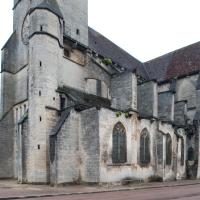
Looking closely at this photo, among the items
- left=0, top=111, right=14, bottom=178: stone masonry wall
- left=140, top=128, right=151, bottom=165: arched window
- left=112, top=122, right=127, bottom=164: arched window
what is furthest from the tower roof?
left=140, top=128, right=151, bottom=165: arched window

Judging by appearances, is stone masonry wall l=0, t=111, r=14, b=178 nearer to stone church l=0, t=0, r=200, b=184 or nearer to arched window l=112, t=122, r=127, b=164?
stone church l=0, t=0, r=200, b=184

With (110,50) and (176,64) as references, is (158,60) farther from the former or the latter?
(110,50)

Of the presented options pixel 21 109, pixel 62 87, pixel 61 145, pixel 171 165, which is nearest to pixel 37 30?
pixel 62 87

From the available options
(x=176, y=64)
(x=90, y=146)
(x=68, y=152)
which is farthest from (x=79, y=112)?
(x=176, y=64)

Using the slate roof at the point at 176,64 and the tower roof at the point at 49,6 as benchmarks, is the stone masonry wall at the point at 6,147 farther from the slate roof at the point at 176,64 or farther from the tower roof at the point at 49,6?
the slate roof at the point at 176,64

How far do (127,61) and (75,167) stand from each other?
68.5 feet

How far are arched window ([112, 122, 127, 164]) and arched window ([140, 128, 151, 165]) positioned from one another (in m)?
2.53

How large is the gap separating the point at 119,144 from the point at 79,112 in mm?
3759

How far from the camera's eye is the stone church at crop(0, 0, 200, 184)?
23.2 m

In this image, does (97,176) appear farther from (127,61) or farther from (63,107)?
(127,61)

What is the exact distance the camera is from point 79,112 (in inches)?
945

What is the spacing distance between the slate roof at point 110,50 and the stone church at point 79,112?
206 millimetres

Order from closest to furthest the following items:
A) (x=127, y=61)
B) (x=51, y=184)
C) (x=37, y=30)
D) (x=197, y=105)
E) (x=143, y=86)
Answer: (x=51, y=184) → (x=37, y=30) → (x=143, y=86) → (x=197, y=105) → (x=127, y=61)

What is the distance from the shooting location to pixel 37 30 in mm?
25766
